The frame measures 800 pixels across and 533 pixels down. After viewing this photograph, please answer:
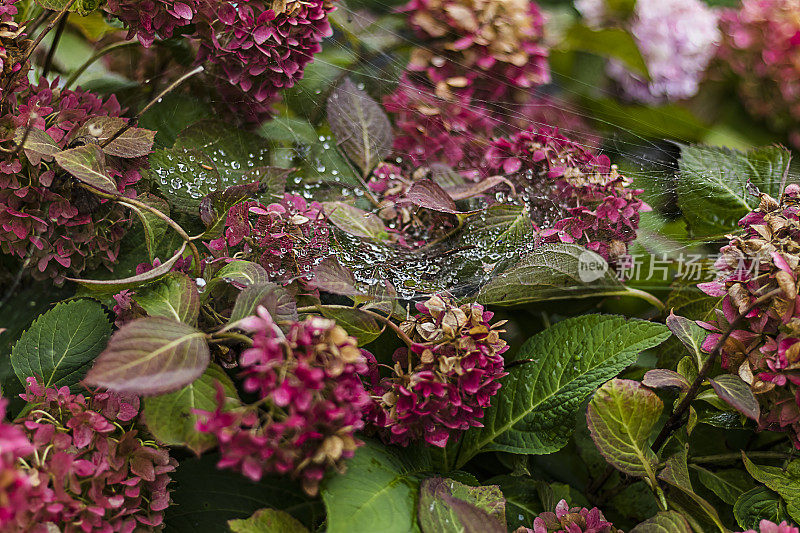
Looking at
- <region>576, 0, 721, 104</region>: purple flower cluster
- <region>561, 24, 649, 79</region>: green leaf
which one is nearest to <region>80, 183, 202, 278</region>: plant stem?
<region>561, 24, 649, 79</region>: green leaf

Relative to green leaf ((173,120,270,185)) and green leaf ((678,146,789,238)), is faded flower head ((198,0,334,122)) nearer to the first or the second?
green leaf ((173,120,270,185))

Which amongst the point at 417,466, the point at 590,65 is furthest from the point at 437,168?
the point at 590,65

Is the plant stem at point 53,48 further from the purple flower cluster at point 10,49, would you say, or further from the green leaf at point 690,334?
the green leaf at point 690,334

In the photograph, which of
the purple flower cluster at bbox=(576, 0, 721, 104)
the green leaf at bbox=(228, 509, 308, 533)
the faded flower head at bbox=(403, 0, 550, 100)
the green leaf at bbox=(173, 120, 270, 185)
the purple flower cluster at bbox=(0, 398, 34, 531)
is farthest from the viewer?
the purple flower cluster at bbox=(576, 0, 721, 104)

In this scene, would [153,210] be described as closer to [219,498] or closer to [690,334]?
[219,498]

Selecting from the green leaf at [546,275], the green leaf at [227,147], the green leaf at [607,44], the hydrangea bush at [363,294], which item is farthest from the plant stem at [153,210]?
the green leaf at [607,44]

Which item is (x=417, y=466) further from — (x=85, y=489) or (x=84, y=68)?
(x=84, y=68)
